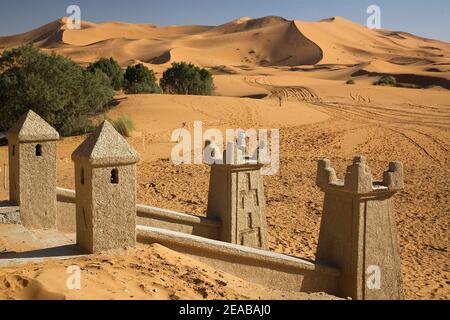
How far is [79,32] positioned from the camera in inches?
4390

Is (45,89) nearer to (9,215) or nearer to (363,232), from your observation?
(9,215)

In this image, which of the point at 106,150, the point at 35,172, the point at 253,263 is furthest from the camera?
the point at 35,172

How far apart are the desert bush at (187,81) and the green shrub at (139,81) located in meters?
1.64

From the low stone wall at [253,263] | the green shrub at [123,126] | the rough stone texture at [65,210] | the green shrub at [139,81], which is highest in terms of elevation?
the green shrub at [139,81]

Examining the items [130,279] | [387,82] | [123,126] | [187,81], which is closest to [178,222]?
[130,279]

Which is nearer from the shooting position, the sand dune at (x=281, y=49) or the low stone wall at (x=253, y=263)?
the low stone wall at (x=253, y=263)

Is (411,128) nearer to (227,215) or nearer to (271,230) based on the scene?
(271,230)

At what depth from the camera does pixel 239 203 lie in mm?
8844

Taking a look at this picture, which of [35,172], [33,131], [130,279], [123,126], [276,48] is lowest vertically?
[130,279]

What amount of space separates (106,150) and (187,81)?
1212 inches

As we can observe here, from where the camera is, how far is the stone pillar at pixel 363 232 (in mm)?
7137

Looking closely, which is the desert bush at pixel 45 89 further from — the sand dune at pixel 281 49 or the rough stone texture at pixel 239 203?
the sand dune at pixel 281 49

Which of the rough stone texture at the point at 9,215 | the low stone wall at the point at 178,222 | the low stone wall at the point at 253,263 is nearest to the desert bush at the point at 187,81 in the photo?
the low stone wall at the point at 178,222

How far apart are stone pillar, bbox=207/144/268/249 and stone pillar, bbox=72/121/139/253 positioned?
9.52 feet
